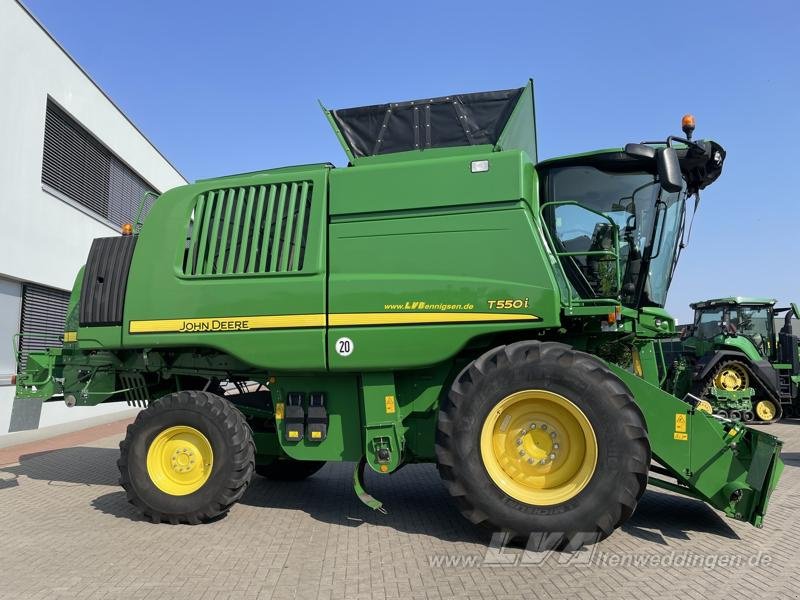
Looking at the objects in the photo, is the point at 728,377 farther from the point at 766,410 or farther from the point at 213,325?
the point at 213,325

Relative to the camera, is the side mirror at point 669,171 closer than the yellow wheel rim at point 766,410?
Yes

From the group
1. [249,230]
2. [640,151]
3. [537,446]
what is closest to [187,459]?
[249,230]

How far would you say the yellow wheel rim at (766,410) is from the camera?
1316cm

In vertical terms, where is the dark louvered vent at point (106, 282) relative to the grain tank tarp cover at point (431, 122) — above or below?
below

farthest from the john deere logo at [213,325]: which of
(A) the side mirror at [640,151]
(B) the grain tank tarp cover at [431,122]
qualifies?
(A) the side mirror at [640,151]

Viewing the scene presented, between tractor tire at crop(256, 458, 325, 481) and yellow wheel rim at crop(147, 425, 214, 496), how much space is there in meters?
1.65

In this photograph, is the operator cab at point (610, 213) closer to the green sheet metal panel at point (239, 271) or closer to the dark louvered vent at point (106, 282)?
the green sheet metal panel at point (239, 271)

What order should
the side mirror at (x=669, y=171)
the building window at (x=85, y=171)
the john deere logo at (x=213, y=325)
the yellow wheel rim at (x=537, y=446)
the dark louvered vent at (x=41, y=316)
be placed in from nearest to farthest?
the yellow wheel rim at (x=537, y=446), the side mirror at (x=669, y=171), the john deere logo at (x=213, y=325), the dark louvered vent at (x=41, y=316), the building window at (x=85, y=171)

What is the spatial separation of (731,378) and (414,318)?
11.7m

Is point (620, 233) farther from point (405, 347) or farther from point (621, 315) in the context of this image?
point (405, 347)

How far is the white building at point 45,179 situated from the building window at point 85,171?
26mm

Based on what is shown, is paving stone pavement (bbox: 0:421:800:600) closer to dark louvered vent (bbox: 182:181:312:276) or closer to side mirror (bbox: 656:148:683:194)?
dark louvered vent (bbox: 182:181:312:276)

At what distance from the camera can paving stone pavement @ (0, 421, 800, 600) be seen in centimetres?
371

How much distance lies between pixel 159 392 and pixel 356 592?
3.60 metres
